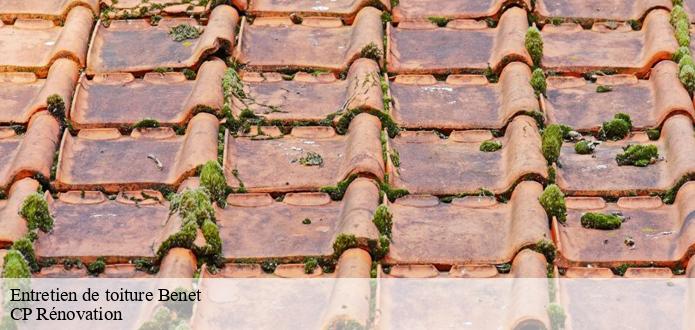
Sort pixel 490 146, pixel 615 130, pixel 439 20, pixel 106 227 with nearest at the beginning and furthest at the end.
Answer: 1. pixel 106 227
2. pixel 490 146
3. pixel 615 130
4. pixel 439 20

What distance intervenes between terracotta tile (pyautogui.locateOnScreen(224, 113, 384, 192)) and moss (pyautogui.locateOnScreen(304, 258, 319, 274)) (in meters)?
0.63

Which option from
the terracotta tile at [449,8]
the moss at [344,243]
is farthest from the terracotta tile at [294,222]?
the terracotta tile at [449,8]

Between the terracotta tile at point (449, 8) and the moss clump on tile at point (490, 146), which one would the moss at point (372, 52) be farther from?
the moss clump on tile at point (490, 146)

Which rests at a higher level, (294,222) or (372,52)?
(372,52)

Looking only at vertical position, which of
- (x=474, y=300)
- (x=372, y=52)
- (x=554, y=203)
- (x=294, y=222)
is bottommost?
(x=474, y=300)

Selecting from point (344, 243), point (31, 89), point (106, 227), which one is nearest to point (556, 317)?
point (344, 243)

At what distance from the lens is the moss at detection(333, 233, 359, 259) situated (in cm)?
648

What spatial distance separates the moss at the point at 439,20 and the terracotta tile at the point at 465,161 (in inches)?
49.5

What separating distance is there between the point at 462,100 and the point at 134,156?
1.94 metres

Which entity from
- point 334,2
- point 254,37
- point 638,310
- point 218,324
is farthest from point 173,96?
point 638,310

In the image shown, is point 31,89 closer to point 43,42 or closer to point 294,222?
point 43,42

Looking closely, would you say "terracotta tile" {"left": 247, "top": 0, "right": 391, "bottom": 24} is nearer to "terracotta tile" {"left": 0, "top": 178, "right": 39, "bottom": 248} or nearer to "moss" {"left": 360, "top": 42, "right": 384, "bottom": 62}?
"moss" {"left": 360, "top": 42, "right": 384, "bottom": 62}

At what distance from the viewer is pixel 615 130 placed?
24.5 ft

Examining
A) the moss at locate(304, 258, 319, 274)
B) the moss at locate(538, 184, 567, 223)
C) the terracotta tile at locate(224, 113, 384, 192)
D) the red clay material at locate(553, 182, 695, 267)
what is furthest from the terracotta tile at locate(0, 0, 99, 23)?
the red clay material at locate(553, 182, 695, 267)
